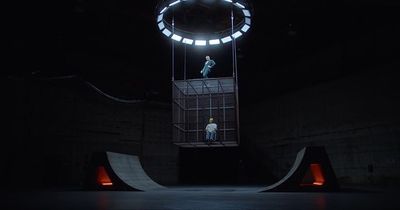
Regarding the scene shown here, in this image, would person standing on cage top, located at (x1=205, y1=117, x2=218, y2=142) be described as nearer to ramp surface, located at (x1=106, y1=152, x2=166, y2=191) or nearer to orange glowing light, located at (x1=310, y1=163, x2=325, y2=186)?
ramp surface, located at (x1=106, y1=152, x2=166, y2=191)

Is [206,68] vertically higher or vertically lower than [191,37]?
lower

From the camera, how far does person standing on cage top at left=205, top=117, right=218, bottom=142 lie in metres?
13.7

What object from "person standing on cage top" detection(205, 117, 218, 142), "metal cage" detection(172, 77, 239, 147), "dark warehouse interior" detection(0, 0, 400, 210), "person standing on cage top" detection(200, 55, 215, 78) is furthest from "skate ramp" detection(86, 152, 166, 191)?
"person standing on cage top" detection(200, 55, 215, 78)

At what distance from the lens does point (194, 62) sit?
72.2 ft

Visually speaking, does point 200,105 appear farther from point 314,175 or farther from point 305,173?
point 314,175

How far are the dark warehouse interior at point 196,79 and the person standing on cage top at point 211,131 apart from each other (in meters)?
2.09

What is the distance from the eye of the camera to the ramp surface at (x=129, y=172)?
12491mm

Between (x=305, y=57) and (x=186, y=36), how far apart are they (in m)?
7.97

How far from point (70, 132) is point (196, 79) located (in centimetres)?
910

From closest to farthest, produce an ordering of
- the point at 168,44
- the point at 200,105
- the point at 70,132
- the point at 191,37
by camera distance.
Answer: the point at 200,105, the point at 191,37, the point at 70,132, the point at 168,44

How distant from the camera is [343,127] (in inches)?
702

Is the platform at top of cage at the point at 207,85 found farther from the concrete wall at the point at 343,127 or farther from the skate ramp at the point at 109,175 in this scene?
the concrete wall at the point at 343,127

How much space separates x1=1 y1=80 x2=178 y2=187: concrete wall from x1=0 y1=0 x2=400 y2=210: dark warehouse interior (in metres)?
0.06

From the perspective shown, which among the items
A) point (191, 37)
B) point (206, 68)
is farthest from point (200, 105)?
point (191, 37)
